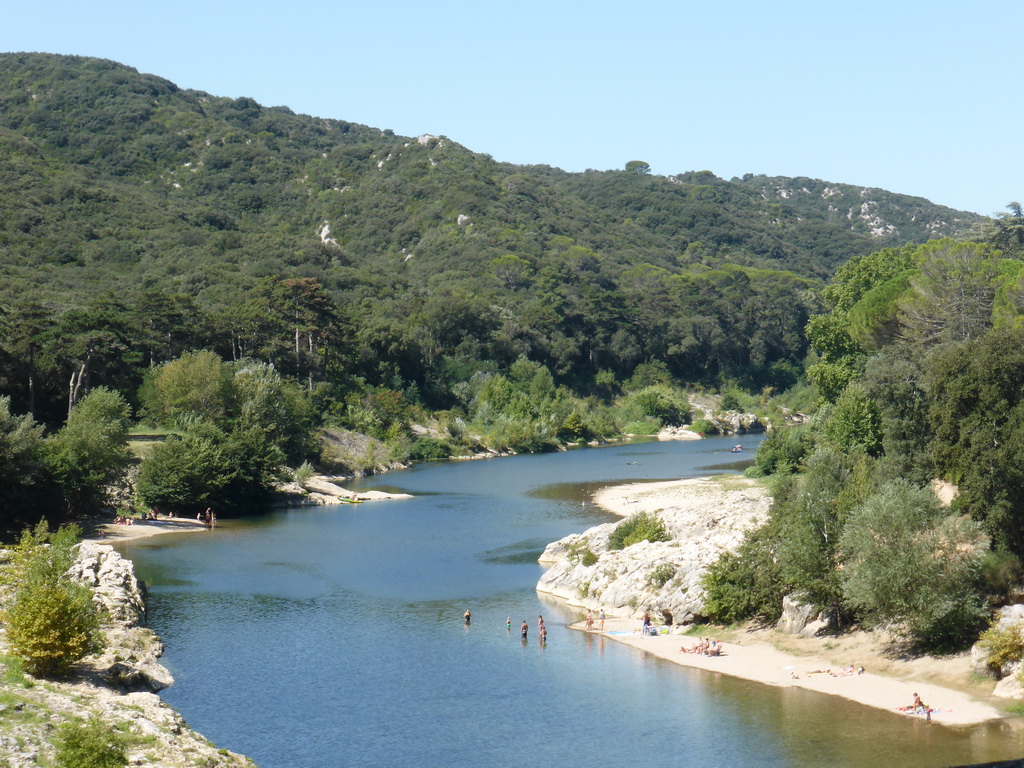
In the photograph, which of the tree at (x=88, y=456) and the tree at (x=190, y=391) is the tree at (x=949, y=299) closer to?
the tree at (x=88, y=456)

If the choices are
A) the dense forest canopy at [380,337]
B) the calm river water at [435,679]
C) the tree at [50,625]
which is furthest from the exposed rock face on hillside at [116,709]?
the dense forest canopy at [380,337]

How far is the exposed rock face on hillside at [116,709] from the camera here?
90.4 ft

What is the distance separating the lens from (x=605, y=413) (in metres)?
142

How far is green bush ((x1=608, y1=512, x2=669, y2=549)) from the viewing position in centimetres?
5400

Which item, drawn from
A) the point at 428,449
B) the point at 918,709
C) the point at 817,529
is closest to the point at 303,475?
the point at 428,449

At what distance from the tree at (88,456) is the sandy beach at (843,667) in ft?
112

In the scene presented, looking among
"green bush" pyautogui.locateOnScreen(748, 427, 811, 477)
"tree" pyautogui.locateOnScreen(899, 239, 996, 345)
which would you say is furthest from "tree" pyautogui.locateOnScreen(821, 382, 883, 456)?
"green bush" pyautogui.locateOnScreen(748, 427, 811, 477)

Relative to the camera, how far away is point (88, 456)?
66938mm

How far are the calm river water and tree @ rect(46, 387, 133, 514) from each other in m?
5.93

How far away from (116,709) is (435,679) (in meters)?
12.1

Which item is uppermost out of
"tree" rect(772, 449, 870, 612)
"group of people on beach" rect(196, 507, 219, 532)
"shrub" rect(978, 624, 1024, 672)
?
"tree" rect(772, 449, 870, 612)

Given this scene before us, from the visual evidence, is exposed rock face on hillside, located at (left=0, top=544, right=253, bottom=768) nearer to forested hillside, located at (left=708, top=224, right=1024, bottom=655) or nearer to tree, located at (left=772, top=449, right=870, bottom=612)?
tree, located at (left=772, top=449, right=870, bottom=612)

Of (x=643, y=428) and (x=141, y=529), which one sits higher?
(x=643, y=428)

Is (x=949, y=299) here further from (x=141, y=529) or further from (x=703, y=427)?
(x=703, y=427)
